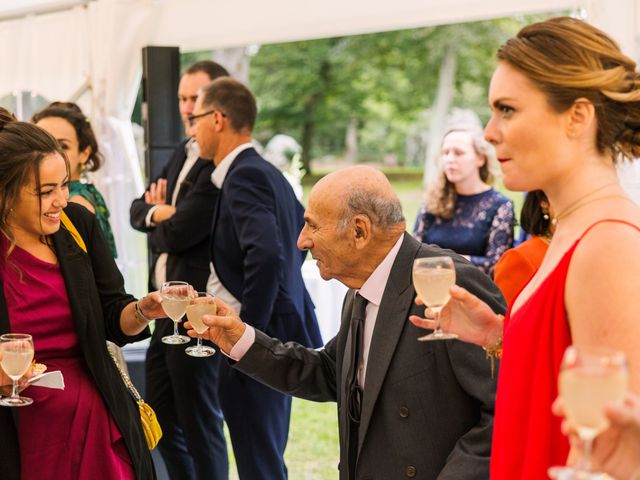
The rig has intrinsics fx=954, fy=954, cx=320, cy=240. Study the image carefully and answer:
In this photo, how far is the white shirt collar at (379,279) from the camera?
258cm

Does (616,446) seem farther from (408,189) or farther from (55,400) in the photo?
(408,189)

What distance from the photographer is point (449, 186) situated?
17.2ft

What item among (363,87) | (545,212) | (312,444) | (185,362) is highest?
(363,87)

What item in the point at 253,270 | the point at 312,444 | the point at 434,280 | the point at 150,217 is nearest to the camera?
the point at 434,280

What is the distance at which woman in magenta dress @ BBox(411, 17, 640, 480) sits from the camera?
1.65 meters

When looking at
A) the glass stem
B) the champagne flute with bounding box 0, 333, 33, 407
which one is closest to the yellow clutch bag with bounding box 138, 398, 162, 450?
the champagne flute with bounding box 0, 333, 33, 407

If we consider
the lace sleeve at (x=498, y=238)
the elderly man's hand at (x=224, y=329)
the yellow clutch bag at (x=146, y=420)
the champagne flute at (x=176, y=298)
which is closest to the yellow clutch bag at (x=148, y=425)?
the yellow clutch bag at (x=146, y=420)

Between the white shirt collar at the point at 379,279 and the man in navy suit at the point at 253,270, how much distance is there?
147 cm

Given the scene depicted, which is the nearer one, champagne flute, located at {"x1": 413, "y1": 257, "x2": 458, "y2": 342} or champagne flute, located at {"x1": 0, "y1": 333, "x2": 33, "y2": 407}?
champagne flute, located at {"x1": 413, "y1": 257, "x2": 458, "y2": 342}

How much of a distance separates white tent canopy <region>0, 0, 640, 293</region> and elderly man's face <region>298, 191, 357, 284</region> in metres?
2.42

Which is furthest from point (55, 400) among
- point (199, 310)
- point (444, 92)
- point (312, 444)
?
point (444, 92)

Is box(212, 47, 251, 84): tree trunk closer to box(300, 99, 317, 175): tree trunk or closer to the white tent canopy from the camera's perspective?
box(300, 99, 317, 175): tree trunk

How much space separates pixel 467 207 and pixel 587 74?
352 cm

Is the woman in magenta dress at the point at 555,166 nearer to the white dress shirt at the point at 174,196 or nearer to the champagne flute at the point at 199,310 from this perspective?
the champagne flute at the point at 199,310
